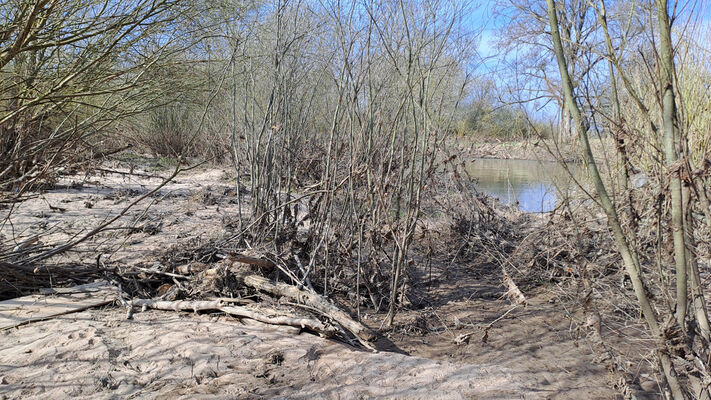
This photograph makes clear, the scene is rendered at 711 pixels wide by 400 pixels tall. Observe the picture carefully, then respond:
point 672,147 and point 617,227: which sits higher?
point 672,147

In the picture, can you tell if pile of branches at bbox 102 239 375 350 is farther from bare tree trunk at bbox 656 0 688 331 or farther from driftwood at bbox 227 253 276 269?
bare tree trunk at bbox 656 0 688 331

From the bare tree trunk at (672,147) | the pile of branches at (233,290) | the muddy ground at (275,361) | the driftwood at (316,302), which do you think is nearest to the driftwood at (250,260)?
the pile of branches at (233,290)

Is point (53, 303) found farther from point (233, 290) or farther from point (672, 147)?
point (672, 147)

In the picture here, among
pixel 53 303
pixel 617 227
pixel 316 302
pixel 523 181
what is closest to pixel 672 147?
pixel 617 227

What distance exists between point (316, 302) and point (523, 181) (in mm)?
10047

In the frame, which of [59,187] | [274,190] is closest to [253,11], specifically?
[274,190]

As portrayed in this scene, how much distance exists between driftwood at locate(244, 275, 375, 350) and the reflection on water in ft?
4.88

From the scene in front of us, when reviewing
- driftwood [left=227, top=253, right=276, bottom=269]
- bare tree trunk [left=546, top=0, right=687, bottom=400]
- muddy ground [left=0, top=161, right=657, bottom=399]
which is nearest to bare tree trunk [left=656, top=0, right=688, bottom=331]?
bare tree trunk [left=546, top=0, right=687, bottom=400]

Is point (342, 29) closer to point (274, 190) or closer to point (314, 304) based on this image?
point (274, 190)

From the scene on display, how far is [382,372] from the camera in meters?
2.72

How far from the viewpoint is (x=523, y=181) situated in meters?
12.6

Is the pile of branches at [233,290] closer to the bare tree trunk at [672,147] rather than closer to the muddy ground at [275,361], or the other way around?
the muddy ground at [275,361]

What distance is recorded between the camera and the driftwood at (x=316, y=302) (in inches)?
130

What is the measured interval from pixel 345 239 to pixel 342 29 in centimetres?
169
